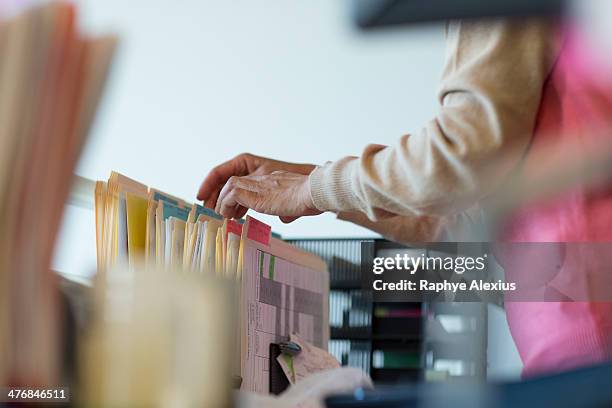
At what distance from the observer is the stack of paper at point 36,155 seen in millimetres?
496

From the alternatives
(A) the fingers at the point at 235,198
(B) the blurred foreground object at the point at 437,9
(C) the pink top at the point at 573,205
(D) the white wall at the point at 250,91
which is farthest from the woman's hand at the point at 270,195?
(B) the blurred foreground object at the point at 437,9

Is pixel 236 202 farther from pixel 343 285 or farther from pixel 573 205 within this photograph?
pixel 343 285

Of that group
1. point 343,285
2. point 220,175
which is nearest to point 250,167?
point 220,175

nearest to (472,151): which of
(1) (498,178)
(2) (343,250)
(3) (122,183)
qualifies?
(1) (498,178)

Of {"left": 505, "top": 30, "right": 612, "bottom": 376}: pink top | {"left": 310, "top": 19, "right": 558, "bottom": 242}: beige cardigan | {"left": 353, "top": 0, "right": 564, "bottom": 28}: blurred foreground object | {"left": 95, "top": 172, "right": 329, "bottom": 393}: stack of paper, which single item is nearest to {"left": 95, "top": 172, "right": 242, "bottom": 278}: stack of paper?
{"left": 95, "top": 172, "right": 329, "bottom": 393}: stack of paper

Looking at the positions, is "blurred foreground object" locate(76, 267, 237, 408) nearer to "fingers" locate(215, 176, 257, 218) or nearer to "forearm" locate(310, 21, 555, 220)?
"forearm" locate(310, 21, 555, 220)

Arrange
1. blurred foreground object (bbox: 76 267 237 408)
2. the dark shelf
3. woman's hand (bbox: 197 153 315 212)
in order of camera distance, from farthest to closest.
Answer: the dark shelf, woman's hand (bbox: 197 153 315 212), blurred foreground object (bbox: 76 267 237 408)

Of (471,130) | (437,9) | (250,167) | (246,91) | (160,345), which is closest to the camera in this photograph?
(437,9)

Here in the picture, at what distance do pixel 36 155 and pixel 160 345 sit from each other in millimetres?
154

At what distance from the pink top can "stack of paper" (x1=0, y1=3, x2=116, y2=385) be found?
0.55m

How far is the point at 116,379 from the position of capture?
49 cm

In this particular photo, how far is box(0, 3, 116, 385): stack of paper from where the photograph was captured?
50 centimetres

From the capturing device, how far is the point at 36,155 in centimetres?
53

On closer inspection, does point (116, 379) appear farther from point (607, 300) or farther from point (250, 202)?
point (250, 202)
